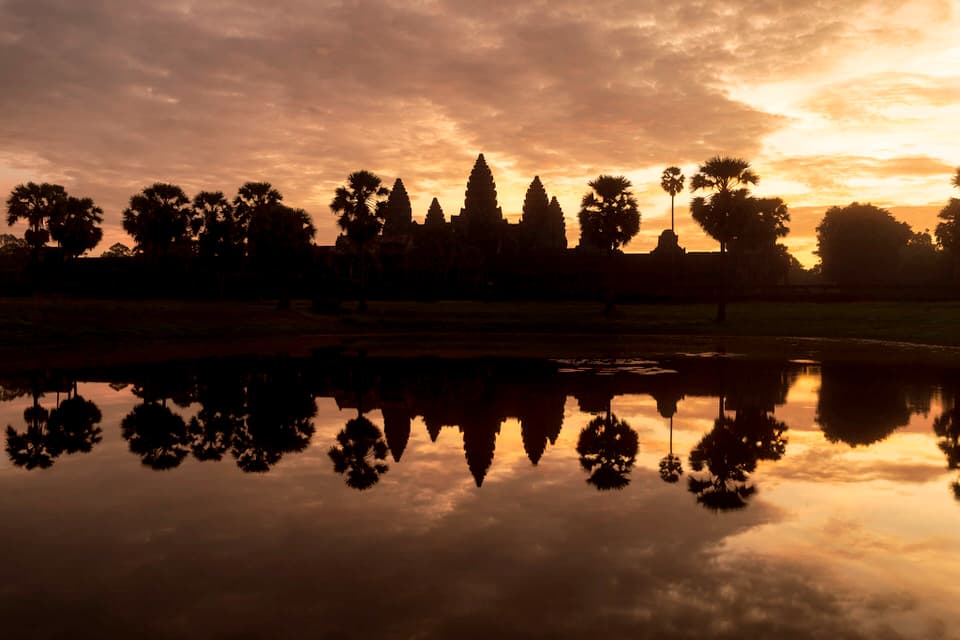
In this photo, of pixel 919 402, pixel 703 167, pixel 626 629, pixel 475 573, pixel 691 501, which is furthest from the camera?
pixel 703 167

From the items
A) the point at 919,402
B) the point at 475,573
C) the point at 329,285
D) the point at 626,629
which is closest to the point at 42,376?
the point at 475,573

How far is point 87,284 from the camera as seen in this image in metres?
71.4

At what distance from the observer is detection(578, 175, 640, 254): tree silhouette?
53375mm

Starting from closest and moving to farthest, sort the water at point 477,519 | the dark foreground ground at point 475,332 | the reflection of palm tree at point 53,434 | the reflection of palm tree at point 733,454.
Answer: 1. the water at point 477,519
2. the reflection of palm tree at point 733,454
3. the reflection of palm tree at point 53,434
4. the dark foreground ground at point 475,332

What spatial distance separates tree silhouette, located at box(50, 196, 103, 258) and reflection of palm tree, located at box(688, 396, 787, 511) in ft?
229

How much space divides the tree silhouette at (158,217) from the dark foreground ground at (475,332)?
84.7 feet

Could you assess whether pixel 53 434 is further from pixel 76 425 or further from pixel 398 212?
pixel 398 212

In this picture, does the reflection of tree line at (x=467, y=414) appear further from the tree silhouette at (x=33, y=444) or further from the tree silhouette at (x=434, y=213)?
the tree silhouette at (x=434, y=213)

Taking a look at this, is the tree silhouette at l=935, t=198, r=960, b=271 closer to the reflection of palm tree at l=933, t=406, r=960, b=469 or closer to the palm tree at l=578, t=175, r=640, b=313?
the palm tree at l=578, t=175, r=640, b=313

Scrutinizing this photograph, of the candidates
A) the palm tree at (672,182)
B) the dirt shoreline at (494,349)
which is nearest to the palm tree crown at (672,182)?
the palm tree at (672,182)

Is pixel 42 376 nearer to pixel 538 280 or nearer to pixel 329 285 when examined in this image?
pixel 329 285

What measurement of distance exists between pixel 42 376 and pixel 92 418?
7642 millimetres

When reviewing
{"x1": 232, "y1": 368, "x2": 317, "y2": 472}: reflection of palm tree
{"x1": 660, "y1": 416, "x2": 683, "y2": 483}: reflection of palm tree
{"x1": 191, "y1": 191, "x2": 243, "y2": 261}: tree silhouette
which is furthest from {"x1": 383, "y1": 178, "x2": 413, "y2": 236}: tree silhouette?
{"x1": 660, "y1": 416, "x2": 683, "y2": 483}: reflection of palm tree

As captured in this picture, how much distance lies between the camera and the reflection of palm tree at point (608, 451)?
916 centimetres
